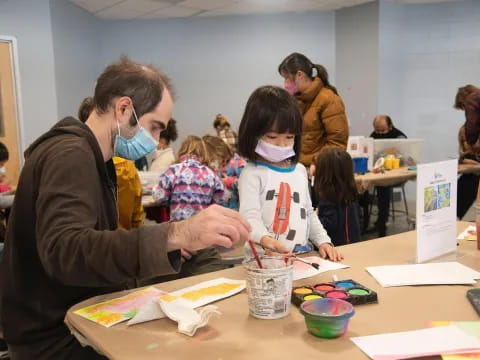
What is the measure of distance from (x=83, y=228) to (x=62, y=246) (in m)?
0.06

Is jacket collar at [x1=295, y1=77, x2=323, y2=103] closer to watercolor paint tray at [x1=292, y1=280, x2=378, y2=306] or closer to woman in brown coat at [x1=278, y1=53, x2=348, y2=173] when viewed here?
woman in brown coat at [x1=278, y1=53, x2=348, y2=173]

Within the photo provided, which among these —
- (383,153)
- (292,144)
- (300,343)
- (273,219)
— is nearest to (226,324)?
(300,343)

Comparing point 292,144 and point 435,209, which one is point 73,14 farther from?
point 435,209

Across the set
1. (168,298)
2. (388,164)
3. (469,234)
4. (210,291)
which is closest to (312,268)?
(210,291)

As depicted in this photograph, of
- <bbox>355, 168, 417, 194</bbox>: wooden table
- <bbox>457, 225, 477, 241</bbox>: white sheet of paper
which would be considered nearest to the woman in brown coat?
<bbox>355, 168, 417, 194</bbox>: wooden table

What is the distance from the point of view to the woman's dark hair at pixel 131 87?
1.37 m

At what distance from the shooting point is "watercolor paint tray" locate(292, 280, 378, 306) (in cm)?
118

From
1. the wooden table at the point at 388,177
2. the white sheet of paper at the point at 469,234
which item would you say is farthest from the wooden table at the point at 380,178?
the white sheet of paper at the point at 469,234

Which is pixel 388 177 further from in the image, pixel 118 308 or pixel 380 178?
pixel 118 308

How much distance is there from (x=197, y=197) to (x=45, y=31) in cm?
367

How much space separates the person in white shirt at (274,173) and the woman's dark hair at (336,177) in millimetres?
1181

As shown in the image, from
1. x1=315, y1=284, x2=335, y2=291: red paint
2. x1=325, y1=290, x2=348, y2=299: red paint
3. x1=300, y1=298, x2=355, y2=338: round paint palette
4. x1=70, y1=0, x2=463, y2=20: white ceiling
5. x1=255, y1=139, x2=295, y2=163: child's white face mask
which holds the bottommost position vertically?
x1=315, y1=284, x2=335, y2=291: red paint

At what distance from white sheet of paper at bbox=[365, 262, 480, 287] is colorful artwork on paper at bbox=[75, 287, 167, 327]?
649 mm

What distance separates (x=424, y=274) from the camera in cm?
142
